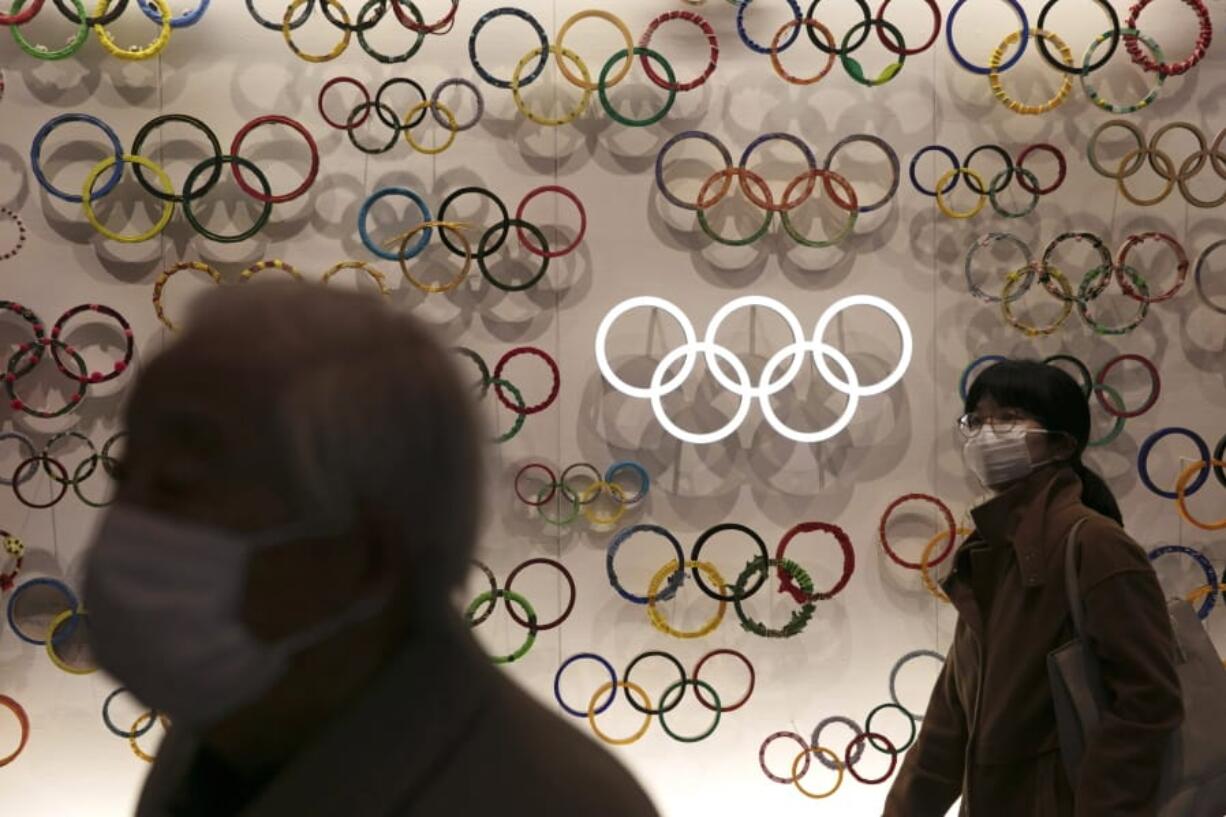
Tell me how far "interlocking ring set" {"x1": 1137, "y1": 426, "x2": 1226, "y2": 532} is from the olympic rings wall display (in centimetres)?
116

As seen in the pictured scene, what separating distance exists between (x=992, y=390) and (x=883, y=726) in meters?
2.38

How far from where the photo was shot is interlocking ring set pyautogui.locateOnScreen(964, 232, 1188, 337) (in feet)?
17.4

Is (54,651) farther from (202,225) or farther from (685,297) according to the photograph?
(685,297)

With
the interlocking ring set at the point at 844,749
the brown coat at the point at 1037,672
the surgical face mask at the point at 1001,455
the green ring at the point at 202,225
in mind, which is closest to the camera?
the brown coat at the point at 1037,672

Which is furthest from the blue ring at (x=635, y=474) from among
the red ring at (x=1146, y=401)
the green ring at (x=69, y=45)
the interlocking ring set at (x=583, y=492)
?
the green ring at (x=69, y=45)

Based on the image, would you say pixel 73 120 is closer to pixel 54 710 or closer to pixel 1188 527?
pixel 54 710

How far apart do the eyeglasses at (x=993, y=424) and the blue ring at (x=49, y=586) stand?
3.56 meters

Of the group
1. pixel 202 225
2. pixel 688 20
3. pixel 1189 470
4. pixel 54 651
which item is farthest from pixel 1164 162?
pixel 54 651

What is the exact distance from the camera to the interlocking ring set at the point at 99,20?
15.9 ft

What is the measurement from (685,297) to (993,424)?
1932mm

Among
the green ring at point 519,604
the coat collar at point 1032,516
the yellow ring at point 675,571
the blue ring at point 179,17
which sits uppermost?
the blue ring at point 179,17

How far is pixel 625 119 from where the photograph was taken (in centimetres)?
515

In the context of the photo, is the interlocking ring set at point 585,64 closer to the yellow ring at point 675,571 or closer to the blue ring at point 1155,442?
the yellow ring at point 675,571

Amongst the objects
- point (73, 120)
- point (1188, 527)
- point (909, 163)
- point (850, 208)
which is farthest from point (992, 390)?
point (73, 120)
